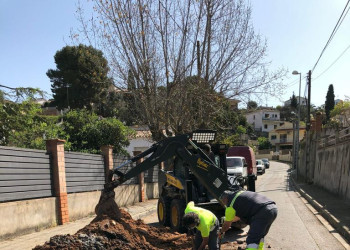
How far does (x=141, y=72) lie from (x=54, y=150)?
23.5ft

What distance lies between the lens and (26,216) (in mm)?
8742

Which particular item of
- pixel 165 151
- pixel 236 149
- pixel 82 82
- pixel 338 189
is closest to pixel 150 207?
pixel 165 151

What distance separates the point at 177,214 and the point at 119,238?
268cm

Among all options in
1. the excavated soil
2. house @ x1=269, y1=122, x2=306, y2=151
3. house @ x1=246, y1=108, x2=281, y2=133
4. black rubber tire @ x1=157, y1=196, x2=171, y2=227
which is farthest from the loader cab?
house @ x1=246, y1=108, x2=281, y2=133

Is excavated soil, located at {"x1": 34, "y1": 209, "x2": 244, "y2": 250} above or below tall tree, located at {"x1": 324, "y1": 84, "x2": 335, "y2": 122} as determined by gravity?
below

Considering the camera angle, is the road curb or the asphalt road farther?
the road curb

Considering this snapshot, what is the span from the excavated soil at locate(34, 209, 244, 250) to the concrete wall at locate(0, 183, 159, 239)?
2228mm

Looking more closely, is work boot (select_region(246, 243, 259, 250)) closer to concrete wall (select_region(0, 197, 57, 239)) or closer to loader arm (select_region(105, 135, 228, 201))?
loader arm (select_region(105, 135, 228, 201))

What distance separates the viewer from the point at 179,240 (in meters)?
7.78

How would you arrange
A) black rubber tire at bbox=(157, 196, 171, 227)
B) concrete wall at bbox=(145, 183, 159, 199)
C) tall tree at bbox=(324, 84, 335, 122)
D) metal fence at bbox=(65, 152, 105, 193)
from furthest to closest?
tall tree at bbox=(324, 84, 335, 122)
concrete wall at bbox=(145, 183, 159, 199)
metal fence at bbox=(65, 152, 105, 193)
black rubber tire at bbox=(157, 196, 171, 227)

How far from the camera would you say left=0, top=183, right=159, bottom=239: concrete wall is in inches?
318

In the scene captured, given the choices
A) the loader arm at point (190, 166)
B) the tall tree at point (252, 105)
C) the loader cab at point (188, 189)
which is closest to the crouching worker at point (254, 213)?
the loader arm at point (190, 166)

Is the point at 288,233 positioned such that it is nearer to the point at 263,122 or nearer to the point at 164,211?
the point at 164,211

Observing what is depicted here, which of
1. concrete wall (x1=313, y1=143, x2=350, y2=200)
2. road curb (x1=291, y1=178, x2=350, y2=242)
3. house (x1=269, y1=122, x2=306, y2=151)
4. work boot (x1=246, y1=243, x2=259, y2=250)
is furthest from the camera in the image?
house (x1=269, y1=122, x2=306, y2=151)
